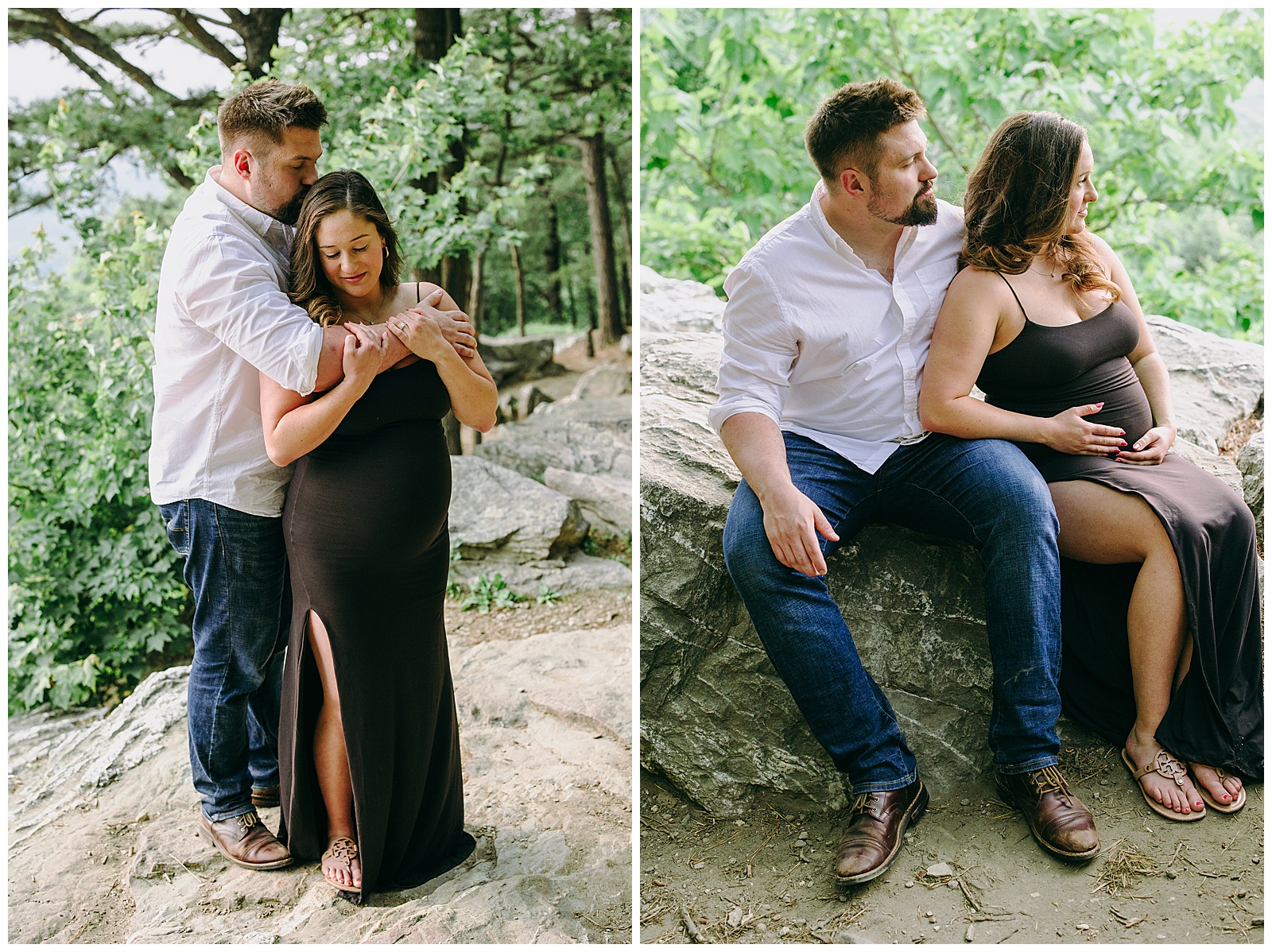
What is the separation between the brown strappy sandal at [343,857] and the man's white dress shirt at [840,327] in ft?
4.72

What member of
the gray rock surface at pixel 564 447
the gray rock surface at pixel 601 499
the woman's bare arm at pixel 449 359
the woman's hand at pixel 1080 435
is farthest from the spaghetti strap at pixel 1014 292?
the gray rock surface at pixel 564 447

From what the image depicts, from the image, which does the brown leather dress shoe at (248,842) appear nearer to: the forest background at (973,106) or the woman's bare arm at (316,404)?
the woman's bare arm at (316,404)

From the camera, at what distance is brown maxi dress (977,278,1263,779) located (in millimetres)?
2295

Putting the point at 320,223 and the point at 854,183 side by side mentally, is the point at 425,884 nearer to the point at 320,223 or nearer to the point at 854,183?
the point at 320,223

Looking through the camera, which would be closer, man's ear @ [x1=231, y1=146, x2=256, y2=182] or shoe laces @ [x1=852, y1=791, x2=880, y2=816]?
shoe laces @ [x1=852, y1=791, x2=880, y2=816]

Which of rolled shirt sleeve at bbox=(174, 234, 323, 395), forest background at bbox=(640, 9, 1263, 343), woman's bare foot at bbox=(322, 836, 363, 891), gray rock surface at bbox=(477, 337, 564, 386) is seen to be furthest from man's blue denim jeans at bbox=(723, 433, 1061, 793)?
gray rock surface at bbox=(477, 337, 564, 386)

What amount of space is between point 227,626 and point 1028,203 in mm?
2347

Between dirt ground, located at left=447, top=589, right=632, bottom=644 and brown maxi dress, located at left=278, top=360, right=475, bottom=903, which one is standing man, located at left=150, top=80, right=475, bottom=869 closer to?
brown maxi dress, located at left=278, top=360, right=475, bottom=903

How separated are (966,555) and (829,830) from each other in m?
0.80

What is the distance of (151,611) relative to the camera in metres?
4.55

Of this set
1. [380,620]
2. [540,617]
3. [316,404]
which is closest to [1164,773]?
[380,620]

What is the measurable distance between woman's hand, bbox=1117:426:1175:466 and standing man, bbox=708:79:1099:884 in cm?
31

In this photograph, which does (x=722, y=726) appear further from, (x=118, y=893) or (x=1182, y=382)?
(x=1182, y=382)

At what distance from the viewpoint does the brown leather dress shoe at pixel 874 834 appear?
215 centimetres
